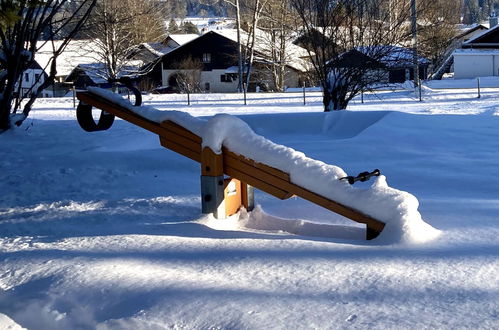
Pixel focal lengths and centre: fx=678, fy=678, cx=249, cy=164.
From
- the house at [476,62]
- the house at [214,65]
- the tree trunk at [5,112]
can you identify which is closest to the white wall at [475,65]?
the house at [476,62]

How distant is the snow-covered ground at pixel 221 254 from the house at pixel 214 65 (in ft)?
141

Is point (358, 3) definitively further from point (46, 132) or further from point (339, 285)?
point (339, 285)

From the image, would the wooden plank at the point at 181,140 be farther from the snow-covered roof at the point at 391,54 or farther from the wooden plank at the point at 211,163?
the snow-covered roof at the point at 391,54

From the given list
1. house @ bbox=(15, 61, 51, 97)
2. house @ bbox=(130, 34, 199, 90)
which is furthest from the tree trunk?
house @ bbox=(130, 34, 199, 90)

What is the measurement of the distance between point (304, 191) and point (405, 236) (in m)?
0.83

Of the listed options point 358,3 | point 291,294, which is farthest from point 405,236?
point 358,3

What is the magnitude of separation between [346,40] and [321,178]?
492 inches

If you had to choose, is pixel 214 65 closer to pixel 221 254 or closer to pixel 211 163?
pixel 211 163

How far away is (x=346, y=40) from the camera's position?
659 inches

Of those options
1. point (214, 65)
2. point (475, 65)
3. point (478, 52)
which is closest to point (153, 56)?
point (214, 65)

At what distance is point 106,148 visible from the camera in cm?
1048

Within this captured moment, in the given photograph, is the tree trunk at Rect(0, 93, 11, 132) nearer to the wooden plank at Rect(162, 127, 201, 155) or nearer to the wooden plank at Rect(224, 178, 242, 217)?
the wooden plank at Rect(162, 127, 201, 155)

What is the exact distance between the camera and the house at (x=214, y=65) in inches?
2012

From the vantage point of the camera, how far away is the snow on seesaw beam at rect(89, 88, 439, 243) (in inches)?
175
